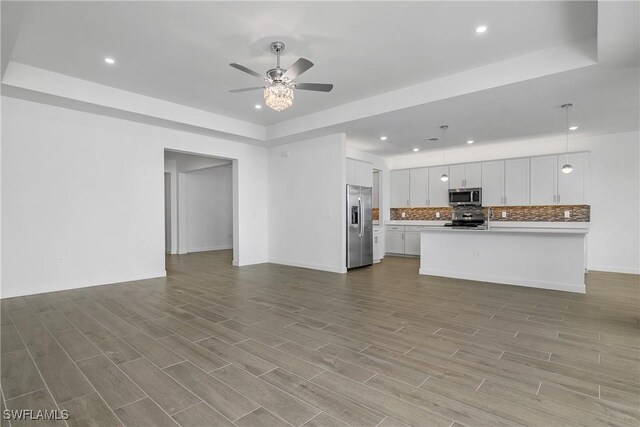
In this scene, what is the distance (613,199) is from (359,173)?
17.8ft

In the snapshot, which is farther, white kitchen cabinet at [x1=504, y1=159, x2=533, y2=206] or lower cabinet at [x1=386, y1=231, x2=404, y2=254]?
lower cabinet at [x1=386, y1=231, x2=404, y2=254]

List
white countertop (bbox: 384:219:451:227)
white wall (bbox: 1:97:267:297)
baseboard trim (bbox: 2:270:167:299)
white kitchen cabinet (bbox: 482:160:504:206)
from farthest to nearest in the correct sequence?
white countertop (bbox: 384:219:451:227)
white kitchen cabinet (bbox: 482:160:504:206)
baseboard trim (bbox: 2:270:167:299)
white wall (bbox: 1:97:267:297)

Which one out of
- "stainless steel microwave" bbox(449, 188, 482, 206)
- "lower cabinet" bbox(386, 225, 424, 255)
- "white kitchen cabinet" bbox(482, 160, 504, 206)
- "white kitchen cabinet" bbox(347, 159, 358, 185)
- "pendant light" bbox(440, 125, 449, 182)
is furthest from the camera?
"lower cabinet" bbox(386, 225, 424, 255)

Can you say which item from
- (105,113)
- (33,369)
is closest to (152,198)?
(105,113)

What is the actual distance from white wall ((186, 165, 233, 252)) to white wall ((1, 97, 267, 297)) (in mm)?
3996

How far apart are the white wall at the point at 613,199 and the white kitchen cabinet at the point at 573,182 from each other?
148mm

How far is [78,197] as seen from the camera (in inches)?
202

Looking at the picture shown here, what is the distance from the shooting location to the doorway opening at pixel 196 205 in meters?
9.70

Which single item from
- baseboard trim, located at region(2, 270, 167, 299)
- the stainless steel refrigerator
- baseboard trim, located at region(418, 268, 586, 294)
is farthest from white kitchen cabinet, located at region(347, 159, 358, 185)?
baseboard trim, located at region(2, 270, 167, 299)

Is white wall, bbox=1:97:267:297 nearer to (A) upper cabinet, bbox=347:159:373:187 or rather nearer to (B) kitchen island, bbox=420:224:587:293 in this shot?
(A) upper cabinet, bbox=347:159:373:187

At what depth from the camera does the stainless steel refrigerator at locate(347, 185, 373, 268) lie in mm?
6825

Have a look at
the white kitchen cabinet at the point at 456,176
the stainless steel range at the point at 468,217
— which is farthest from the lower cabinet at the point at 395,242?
the white kitchen cabinet at the point at 456,176

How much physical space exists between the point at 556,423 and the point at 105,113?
21.9 feet

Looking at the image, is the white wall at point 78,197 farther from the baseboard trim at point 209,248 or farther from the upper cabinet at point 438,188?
the upper cabinet at point 438,188
